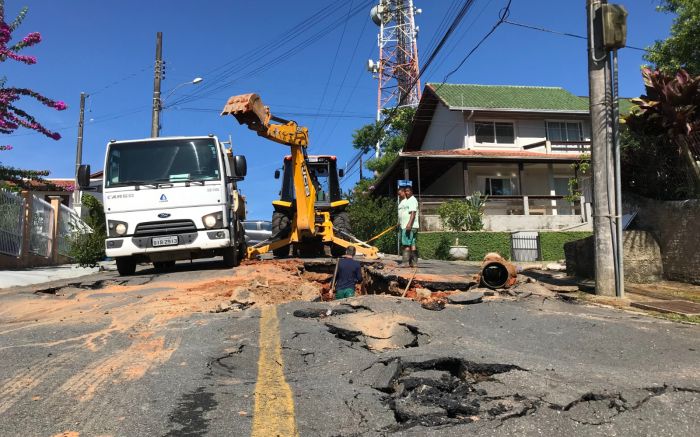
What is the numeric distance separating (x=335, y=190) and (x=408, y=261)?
4719mm

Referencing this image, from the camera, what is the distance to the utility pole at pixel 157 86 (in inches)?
829

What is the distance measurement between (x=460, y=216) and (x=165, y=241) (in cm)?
1368

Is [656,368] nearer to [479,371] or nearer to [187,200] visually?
[479,371]

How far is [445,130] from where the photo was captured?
93.5 feet

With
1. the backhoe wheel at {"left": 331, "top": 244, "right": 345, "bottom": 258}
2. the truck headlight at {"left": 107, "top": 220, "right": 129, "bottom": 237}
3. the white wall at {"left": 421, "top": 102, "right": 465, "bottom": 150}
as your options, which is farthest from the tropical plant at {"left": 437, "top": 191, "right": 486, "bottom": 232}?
the truck headlight at {"left": 107, "top": 220, "right": 129, "bottom": 237}

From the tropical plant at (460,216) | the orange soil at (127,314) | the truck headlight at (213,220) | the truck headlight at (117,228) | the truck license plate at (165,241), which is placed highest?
the tropical plant at (460,216)

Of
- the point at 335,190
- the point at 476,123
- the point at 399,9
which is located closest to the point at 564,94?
the point at 476,123

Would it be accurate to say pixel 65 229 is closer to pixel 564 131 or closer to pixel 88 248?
pixel 88 248

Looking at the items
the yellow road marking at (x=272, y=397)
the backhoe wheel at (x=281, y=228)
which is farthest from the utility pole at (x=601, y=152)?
the backhoe wheel at (x=281, y=228)

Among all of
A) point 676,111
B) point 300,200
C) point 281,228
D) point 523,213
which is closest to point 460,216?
point 523,213

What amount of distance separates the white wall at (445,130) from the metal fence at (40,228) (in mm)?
19272

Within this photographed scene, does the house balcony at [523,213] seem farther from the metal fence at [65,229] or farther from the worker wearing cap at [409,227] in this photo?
the metal fence at [65,229]

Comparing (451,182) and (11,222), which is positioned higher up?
(451,182)

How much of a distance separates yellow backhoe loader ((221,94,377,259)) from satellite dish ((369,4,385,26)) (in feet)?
78.4
